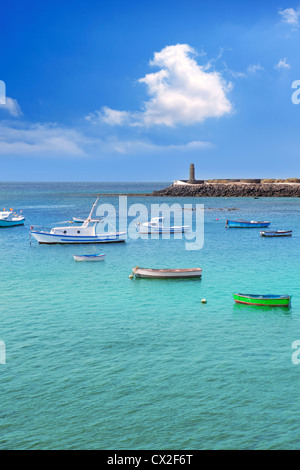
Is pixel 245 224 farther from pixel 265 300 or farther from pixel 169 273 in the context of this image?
pixel 265 300

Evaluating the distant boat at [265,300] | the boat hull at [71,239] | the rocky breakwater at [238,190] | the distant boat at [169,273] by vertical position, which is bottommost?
the distant boat at [265,300]

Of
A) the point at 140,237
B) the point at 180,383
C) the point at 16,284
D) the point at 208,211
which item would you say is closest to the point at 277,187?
the point at 208,211

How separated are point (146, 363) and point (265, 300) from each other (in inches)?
387

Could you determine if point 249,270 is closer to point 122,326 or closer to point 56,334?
point 122,326

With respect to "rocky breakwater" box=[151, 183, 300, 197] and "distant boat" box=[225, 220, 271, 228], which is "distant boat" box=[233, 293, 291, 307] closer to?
"distant boat" box=[225, 220, 271, 228]

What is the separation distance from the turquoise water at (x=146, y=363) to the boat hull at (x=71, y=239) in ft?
49.4

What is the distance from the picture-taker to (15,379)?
16.9 meters

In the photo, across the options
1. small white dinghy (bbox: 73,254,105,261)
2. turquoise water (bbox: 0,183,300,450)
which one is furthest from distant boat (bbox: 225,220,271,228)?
turquoise water (bbox: 0,183,300,450)

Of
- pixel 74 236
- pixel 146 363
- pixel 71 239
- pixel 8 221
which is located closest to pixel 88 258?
pixel 74 236

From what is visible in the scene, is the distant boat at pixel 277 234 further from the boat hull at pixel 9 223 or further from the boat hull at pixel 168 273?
the boat hull at pixel 9 223

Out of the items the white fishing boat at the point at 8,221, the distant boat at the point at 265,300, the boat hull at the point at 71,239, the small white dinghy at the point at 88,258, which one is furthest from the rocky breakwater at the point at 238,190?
the distant boat at the point at 265,300

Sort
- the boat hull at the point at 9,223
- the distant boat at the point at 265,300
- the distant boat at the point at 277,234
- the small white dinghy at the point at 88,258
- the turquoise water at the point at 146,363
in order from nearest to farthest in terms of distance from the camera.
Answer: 1. the turquoise water at the point at 146,363
2. the distant boat at the point at 265,300
3. the small white dinghy at the point at 88,258
4. the distant boat at the point at 277,234
5. the boat hull at the point at 9,223

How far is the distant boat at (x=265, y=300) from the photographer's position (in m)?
Result: 25.1
